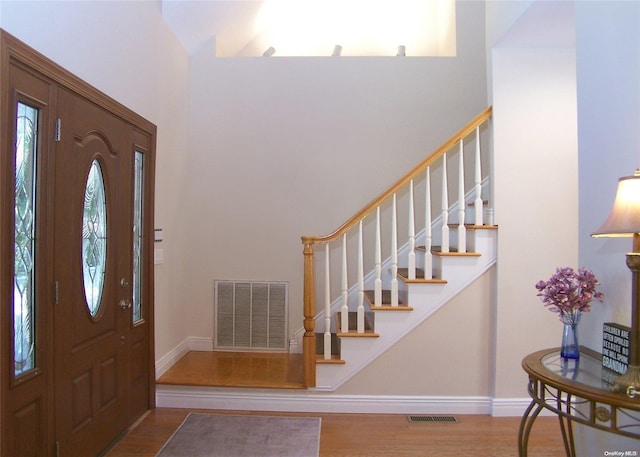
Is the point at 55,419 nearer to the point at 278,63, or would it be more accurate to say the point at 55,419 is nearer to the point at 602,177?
the point at 602,177

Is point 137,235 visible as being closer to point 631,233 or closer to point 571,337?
point 571,337

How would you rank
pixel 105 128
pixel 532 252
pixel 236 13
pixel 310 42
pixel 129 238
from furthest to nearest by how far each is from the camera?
pixel 310 42 < pixel 236 13 < pixel 532 252 < pixel 129 238 < pixel 105 128

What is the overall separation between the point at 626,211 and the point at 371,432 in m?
2.22

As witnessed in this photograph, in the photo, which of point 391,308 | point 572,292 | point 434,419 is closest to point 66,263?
point 391,308

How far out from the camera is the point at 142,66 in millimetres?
3215

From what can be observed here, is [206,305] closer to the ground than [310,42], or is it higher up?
closer to the ground

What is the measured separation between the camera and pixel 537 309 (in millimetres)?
3305

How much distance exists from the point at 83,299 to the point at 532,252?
3.04 m

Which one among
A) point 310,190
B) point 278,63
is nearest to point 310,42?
point 278,63

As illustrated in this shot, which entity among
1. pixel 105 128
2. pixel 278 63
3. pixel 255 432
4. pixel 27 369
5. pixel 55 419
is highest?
pixel 278 63

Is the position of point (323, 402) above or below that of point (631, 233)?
below

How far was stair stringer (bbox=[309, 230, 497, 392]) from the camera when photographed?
3.34 metres

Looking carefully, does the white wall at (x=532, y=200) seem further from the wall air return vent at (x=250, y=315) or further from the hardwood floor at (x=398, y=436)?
the wall air return vent at (x=250, y=315)

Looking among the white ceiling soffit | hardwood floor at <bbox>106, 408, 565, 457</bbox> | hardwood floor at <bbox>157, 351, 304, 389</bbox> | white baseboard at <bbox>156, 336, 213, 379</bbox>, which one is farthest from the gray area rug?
the white ceiling soffit
